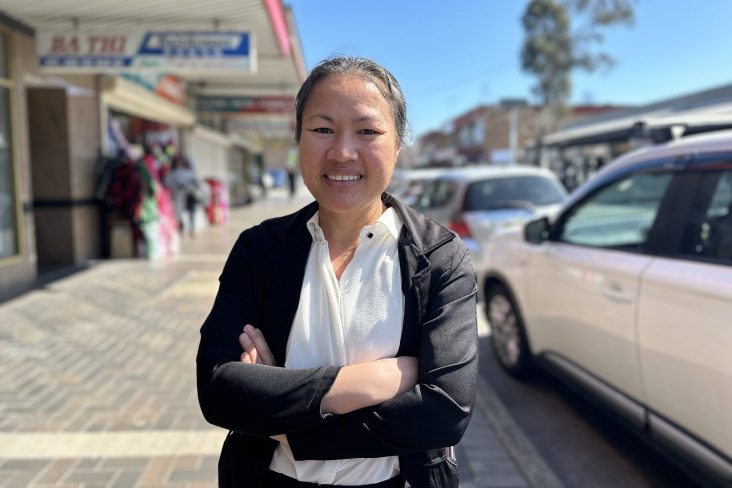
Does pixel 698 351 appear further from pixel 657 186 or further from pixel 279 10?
pixel 279 10

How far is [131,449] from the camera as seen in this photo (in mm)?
3602

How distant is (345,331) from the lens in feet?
5.22

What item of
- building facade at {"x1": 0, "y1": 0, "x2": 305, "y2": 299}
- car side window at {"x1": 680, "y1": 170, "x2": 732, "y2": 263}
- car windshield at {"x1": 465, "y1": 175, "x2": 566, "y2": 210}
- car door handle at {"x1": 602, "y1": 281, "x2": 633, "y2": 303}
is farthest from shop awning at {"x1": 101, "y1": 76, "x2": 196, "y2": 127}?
car side window at {"x1": 680, "y1": 170, "x2": 732, "y2": 263}

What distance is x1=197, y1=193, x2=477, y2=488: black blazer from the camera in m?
1.51

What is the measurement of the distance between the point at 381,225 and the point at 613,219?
3.90 m

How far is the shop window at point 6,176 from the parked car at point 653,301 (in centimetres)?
667

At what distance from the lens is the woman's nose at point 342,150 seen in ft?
5.19

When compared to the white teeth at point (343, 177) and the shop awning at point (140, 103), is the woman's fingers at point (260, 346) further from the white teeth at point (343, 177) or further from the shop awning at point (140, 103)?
the shop awning at point (140, 103)

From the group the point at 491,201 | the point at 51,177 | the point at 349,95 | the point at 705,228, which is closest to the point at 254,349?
the point at 349,95

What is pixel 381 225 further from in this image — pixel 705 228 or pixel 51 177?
pixel 51 177

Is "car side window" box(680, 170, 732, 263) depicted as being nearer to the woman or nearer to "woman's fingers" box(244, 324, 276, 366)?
the woman

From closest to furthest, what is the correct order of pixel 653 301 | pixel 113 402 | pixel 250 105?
pixel 653 301
pixel 113 402
pixel 250 105

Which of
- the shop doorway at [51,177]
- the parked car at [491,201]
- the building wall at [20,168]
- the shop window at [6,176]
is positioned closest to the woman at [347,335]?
the parked car at [491,201]

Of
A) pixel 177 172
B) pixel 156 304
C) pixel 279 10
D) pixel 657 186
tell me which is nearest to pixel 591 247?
pixel 657 186
